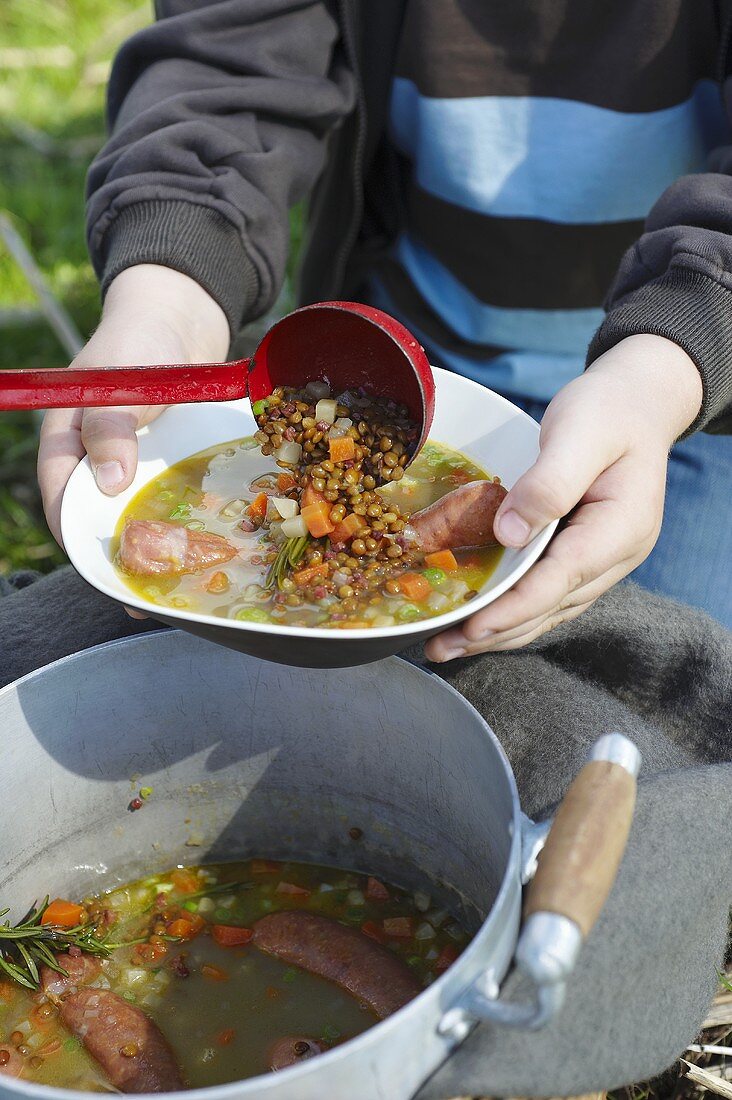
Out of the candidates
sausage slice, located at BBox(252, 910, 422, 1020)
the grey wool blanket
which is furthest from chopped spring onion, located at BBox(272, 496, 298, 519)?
sausage slice, located at BBox(252, 910, 422, 1020)

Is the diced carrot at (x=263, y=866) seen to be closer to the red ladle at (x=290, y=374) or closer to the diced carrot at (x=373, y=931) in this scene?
the diced carrot at (x=373, y=931)

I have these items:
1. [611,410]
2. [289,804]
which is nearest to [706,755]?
[611,410]

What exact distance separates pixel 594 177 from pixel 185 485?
60.1 inches

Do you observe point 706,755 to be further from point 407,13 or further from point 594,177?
point 407,13

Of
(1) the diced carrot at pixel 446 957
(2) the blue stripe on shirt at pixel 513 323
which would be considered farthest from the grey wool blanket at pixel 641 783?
(2) the blue stripe on shirt at pixel 513 323

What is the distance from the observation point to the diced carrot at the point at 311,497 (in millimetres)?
1785

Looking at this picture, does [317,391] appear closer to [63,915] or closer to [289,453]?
[289,453]

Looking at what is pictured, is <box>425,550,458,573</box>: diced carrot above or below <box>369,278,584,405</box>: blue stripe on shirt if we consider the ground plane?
above

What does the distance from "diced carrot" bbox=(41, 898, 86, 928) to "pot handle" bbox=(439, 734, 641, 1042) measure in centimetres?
85

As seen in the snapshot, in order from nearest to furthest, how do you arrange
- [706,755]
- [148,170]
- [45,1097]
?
[45,1097], [706,755], [148,170]

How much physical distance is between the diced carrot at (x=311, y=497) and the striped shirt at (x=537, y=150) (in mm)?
1336

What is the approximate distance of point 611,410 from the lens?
74.3 inches

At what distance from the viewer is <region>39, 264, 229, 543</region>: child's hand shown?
6.40 ft

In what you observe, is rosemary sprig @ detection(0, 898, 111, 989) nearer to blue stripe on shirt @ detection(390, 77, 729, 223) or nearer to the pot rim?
A: the pot rim
